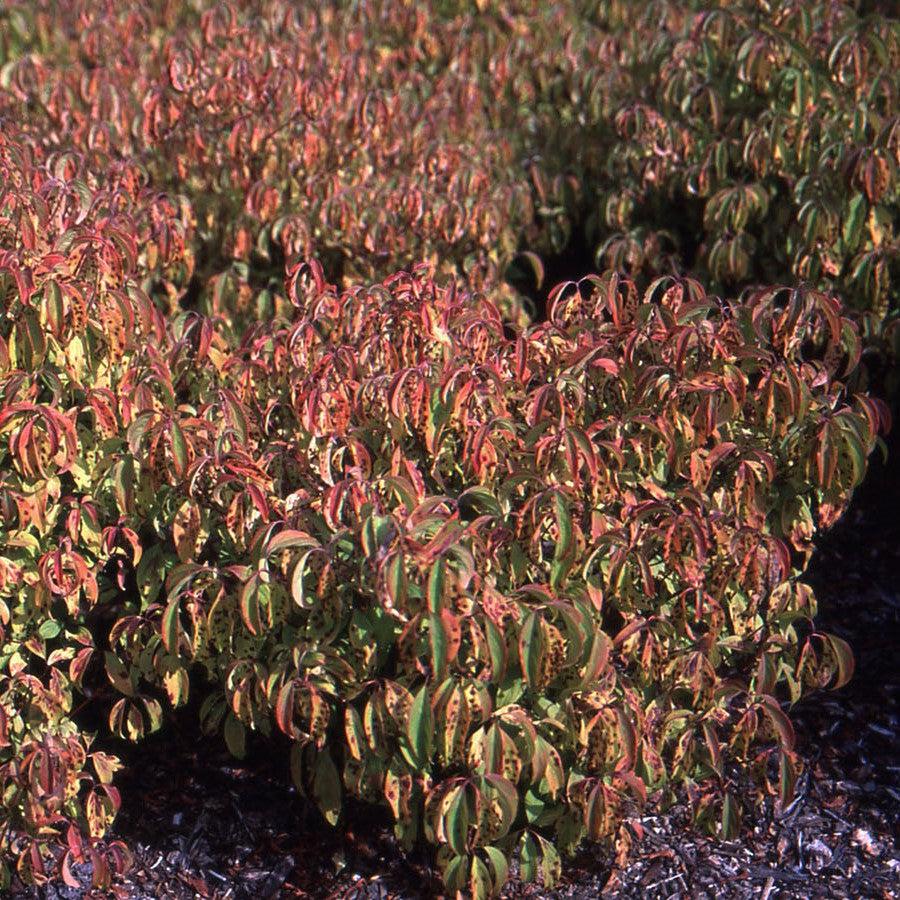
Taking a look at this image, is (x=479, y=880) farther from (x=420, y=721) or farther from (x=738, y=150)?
(x=738, y=150)

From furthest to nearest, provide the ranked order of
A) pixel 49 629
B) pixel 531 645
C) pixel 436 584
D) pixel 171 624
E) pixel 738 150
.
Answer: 1. pixel 738 150
2. pixel 49 629
3. pixel 171 624
4. pixel 531 645
5. pixel 436 584

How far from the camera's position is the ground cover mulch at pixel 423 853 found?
2.88 m

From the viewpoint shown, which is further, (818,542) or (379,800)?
(818,542)


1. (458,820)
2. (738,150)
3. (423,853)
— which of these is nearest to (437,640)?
(458,820)

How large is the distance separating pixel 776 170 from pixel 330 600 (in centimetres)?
236

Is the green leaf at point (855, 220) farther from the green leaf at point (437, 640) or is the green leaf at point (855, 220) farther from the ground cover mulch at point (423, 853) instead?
the green leaf at point (437, 640)

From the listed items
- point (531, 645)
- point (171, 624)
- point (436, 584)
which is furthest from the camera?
point (171, 624)

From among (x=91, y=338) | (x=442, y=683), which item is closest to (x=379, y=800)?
(x=442, y=683)

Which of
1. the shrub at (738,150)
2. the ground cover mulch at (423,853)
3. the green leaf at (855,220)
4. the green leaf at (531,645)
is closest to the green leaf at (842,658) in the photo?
the ground cover mulch at (423,853)

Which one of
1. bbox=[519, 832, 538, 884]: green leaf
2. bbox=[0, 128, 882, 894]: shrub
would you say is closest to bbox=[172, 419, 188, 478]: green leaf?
bbox=[0, 128, 882, 894]: shrub

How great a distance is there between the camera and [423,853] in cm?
290

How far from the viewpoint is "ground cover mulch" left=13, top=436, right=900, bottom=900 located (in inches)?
113

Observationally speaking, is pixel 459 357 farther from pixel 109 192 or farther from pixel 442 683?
pixel 109 192

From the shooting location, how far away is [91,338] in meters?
2.86
